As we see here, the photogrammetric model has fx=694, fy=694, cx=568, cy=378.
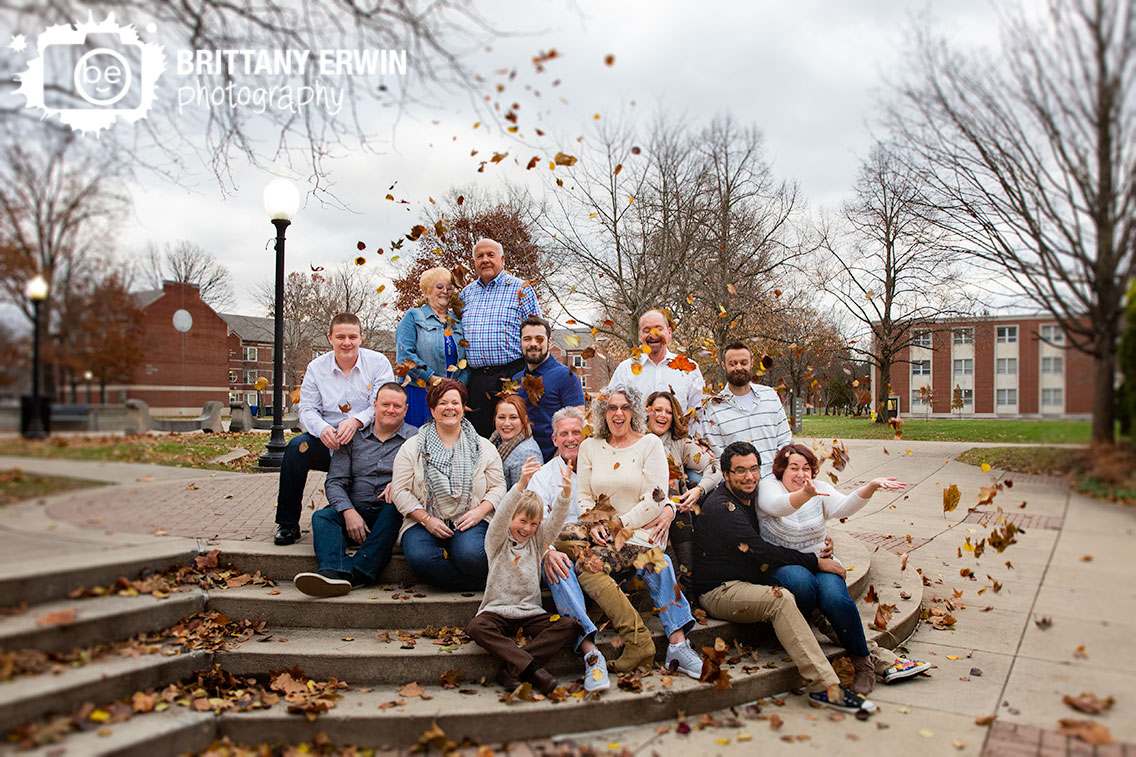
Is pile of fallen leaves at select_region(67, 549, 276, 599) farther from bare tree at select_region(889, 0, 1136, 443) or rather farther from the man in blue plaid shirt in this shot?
bare tree at select_region(889, 0, 1136, 443)

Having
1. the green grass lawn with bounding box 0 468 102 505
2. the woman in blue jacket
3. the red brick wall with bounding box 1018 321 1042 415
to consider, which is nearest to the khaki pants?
the red brick wall with bounding box 1018 321 1042 415

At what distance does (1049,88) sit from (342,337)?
4131 mm

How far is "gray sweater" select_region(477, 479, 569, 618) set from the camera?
148 inches

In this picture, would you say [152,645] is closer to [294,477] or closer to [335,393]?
[294,477]

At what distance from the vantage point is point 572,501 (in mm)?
4215

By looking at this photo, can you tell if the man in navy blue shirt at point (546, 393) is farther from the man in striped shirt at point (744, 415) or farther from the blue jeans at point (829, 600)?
the blue jeans at point (829, 600)

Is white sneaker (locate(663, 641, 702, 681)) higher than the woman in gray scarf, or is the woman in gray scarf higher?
the woman in gray scarf

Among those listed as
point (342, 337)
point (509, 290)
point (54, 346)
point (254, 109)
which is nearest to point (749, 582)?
point (509, 290)

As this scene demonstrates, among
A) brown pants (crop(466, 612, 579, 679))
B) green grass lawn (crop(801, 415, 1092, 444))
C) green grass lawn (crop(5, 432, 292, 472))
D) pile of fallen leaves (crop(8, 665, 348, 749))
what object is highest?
green grass lawn (crop(801, 415, 1092, 444))

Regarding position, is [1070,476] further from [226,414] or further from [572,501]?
[226,414]

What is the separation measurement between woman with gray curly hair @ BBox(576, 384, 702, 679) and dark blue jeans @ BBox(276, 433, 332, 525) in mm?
1790

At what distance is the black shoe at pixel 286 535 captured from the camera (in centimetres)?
437

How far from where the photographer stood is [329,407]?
471 centimetres

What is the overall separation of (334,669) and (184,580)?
1.03m
